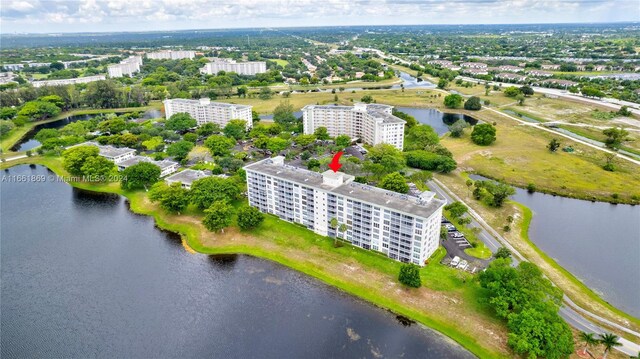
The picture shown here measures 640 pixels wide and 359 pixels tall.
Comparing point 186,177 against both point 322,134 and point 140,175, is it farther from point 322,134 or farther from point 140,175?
point 322,134

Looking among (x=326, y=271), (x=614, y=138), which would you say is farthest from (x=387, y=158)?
(x=614, y=138)

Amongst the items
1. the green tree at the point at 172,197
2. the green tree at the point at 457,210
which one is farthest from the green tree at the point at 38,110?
the green tree at the point at 457,210

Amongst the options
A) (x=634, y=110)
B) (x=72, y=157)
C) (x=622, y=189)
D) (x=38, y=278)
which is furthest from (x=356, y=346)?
(x=634, y=110)

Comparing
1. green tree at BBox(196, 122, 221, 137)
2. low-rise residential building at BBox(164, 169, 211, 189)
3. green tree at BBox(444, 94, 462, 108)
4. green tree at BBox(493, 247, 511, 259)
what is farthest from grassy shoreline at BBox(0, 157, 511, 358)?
green tree at BBox(444, 94, 462, 108)

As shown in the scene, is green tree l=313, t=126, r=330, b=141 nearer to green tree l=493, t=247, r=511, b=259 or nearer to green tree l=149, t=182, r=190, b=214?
green tree l=149, t=182, r=190, b=214

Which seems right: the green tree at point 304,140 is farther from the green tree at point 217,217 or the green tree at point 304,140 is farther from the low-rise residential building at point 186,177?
the green tree at point 217,217

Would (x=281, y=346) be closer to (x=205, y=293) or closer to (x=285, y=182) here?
(x=205, y=293)
